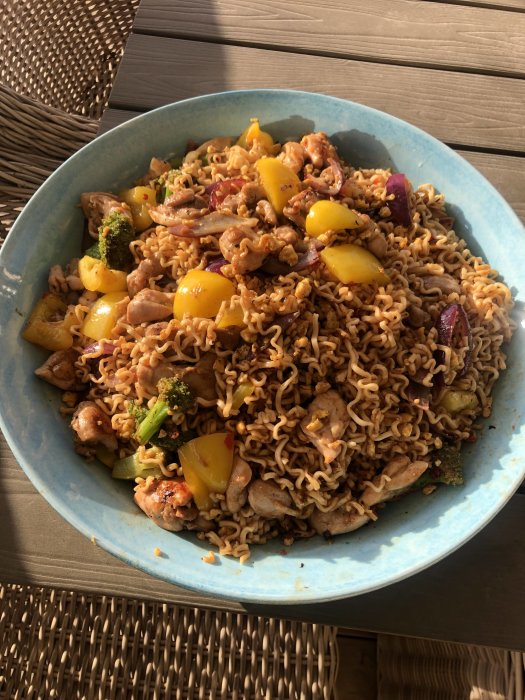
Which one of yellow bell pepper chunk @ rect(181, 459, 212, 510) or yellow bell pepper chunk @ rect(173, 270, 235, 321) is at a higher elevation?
yellow bell pepper chunk @ rect(173, 270, 235, 321)

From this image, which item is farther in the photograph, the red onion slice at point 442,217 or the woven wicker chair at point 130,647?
the woven wicker chair at point 130,647

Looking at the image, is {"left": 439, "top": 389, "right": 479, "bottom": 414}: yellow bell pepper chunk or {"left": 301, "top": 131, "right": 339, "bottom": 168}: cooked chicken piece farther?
{"left": 301, "top": 131, "right": 339, "bottom": 168}: cooked chicken piece

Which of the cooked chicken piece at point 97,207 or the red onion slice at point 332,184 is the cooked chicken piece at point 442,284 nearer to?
the red onion slice at point 332,184

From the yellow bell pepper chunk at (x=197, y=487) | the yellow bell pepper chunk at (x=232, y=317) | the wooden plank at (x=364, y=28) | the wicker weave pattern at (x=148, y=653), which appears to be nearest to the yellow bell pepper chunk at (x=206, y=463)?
the yellow bell pepper chunk at (x=197, y=487)

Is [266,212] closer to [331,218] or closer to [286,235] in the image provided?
[286,235]

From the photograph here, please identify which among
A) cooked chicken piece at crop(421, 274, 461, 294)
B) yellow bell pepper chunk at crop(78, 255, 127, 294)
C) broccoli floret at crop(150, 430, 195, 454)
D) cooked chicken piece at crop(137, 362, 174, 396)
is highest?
cooked chicken piece at crop(421, 274, 461, 294)

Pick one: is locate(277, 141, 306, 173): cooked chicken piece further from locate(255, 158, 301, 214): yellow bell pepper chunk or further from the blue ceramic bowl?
the blue ceramic bowl

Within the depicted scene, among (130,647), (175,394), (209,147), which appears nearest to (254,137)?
(209,147)

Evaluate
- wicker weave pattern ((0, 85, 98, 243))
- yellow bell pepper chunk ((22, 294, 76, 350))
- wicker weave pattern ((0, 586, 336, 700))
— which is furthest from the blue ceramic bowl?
wicker weave pattern ((0, 586, 336, 700))
